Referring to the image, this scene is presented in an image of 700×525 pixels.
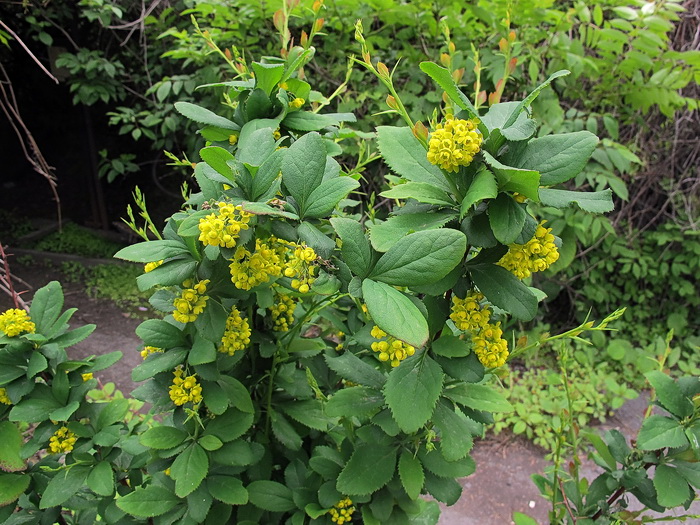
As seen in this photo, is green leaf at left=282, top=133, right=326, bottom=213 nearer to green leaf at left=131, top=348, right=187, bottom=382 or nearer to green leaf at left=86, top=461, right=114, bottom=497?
green leaf at left=131, top=348, right=187, bottom=382

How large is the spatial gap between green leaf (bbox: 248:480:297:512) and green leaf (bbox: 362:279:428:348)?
0.65 m

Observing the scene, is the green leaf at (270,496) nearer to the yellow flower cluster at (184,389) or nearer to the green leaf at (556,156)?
the yellow flower cluster at (184,389)

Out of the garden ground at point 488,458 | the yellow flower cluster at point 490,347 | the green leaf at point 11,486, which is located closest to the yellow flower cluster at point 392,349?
the yellow flower cluster at point 490,347

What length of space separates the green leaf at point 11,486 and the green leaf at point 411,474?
90cm

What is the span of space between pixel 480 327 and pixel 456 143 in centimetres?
31

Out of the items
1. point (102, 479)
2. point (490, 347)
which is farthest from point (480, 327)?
point (102, 479)

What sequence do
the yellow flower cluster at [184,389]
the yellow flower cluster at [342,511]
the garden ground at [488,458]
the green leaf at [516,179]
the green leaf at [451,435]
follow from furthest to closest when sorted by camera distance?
the garden ground at [488,458], the yellow flower cluster at [342,511], the yellow flower cluster at [184,389], the green leaf at [451,435], the green leaf at [516,179]

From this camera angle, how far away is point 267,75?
920mm

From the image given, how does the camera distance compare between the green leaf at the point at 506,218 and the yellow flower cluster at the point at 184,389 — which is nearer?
the green leaf at the point at 506,218

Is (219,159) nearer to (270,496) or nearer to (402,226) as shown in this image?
(402,226)

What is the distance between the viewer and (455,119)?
2.31 ft

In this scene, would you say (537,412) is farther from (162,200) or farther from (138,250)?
(162,200)

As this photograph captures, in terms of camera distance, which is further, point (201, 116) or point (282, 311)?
point (282, 311)

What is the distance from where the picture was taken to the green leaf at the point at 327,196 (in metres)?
0.75
